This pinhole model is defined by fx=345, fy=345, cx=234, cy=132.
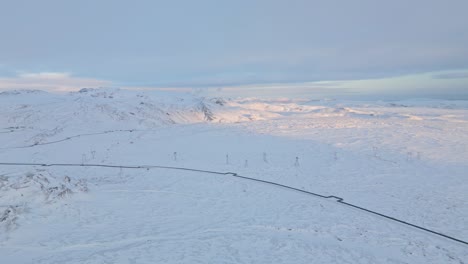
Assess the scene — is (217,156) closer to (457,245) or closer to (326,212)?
(326,212)

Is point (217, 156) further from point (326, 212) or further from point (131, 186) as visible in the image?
point (326, 212)

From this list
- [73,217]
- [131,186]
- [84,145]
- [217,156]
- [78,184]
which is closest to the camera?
[73,217]

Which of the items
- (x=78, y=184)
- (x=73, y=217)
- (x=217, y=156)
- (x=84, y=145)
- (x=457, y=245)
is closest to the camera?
(x=457, y=245)

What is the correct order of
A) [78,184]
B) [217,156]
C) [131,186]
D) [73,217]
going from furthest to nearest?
[217,156], [131,186], [78,184], [73,217]

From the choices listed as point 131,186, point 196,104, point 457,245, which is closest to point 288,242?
point 457,245

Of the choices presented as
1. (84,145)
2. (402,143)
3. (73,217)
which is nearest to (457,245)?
(73,217)

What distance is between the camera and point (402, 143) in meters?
21.8

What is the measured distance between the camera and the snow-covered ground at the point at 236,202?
24.8 feet

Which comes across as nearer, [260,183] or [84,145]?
[260,183]

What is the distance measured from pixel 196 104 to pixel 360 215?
47.0 metres

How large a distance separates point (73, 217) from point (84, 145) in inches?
512

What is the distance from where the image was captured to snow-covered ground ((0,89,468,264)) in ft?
24.8

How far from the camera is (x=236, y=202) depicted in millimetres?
11195

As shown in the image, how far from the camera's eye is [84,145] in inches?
850
